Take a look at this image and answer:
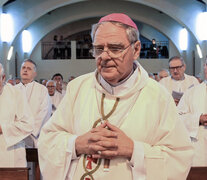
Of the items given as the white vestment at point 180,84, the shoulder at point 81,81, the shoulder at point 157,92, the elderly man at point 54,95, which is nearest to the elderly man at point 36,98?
the elderly man at point 54,95

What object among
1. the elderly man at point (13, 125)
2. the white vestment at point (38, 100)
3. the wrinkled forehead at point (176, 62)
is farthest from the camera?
the wrinkled forehead at point (176, 62)

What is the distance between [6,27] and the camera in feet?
54.2

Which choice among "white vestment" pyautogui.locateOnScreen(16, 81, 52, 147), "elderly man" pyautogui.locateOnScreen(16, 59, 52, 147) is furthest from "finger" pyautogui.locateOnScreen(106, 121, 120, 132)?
"white vestment" pyautogui.locateOnScreen(16, 81, 52, 147)

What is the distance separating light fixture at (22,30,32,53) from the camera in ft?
72.4

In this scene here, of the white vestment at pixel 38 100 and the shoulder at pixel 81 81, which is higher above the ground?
the shoulder at pixel 81 81

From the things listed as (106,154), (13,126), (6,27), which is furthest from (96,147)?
(6,27)

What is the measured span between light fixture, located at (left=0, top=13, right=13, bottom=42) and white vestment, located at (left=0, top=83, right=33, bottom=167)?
12.1 meters

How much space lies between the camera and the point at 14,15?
1736 cm

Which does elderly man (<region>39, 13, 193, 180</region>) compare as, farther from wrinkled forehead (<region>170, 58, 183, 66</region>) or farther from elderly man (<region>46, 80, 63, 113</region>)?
elderly man (<region>46, 80, 63, 113</region>)

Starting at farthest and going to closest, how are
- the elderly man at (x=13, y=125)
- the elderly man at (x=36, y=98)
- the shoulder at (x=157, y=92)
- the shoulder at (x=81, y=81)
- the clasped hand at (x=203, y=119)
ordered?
the elderly man at (x=36, y=98) → the clasped hand at (x=203, y=119) → the elderly man at (x=13, y=125) → the shoulder at (x=81, y=81) → the shoulder at (x=157, y=92)

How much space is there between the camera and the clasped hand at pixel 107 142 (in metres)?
2.14

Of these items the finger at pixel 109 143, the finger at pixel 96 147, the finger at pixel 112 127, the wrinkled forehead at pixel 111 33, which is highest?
the wrinkled forehead at pixel 111 33

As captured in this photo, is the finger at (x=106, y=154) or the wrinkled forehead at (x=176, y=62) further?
the wrinkled forehead at (x=176, y=62)

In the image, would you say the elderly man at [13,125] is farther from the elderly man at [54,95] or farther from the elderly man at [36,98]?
the elderly man at [54,95]
